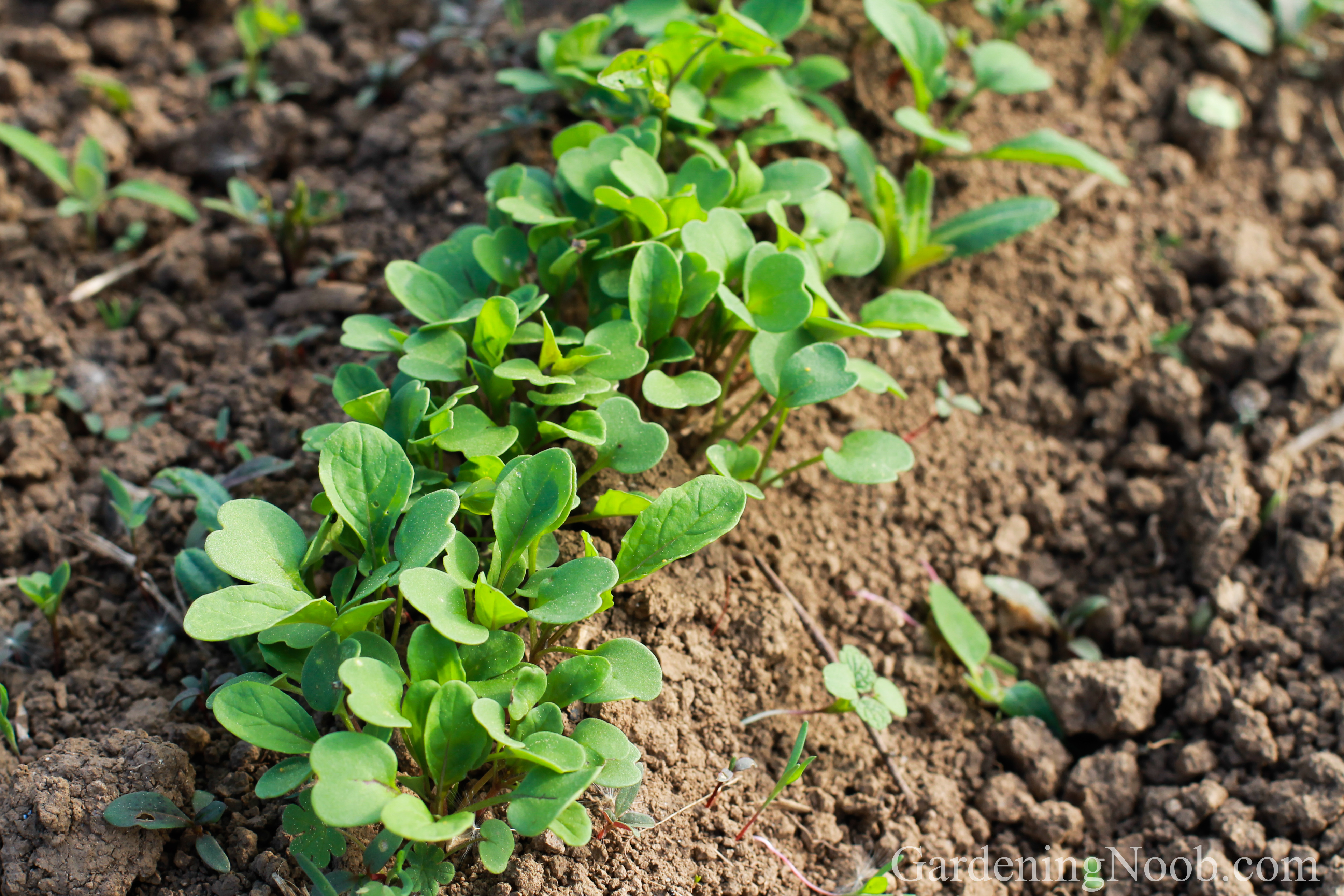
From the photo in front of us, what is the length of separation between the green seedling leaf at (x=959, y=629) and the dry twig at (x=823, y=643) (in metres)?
0.25

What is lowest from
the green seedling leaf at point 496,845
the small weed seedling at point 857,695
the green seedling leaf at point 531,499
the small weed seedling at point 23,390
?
the small weed seedling at point 857,695

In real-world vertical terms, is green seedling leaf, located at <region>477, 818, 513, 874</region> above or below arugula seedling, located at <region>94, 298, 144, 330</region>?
below

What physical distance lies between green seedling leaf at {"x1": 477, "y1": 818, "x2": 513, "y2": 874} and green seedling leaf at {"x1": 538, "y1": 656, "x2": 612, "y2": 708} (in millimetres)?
180

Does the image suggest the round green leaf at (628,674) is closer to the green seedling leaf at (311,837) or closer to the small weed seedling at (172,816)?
the green seedling leaf at (311,837)

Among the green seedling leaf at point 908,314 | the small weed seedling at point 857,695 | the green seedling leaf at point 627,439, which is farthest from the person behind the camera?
the green seedling leaf at point 908,314

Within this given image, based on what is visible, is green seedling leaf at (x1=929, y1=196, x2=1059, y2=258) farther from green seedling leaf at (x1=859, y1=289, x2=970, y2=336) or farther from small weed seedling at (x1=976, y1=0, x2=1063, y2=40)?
small weed seedling at (x1=976, y1=0, x2=1063, y2=40)

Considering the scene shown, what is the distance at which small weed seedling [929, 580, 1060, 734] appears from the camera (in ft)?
6.73

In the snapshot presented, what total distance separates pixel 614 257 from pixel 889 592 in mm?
942

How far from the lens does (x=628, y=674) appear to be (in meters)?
1.53

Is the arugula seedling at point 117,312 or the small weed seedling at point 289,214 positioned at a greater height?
the small weed seedling at point 289,214

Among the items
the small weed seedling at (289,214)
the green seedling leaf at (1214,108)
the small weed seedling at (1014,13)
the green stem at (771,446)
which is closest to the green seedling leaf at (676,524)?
the green stem at (771,446)

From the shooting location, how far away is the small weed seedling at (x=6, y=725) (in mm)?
1656

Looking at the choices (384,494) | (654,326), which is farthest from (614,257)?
(384,494)

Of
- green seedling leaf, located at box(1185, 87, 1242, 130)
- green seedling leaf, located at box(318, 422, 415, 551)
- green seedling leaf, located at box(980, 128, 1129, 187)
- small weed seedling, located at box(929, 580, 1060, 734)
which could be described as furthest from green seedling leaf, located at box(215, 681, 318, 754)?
green seedling leaf, located at box(1185, 87, 1242, 130)
